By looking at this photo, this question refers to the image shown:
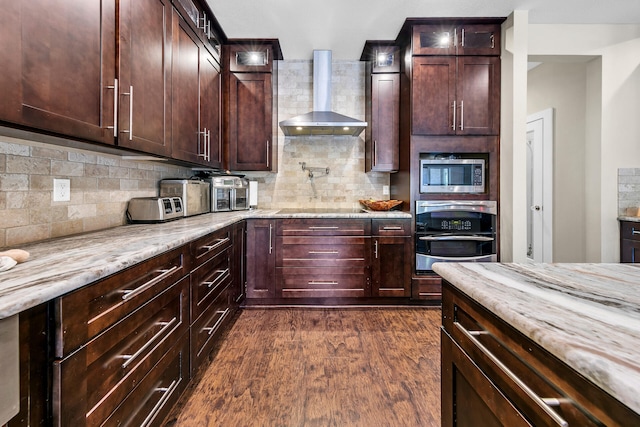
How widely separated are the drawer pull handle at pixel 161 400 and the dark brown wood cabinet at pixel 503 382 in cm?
114

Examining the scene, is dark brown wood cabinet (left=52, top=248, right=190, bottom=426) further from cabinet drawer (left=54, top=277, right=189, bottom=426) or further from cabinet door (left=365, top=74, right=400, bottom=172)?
Answer: cabinet door (left=365, top=74, right=400, bottom=172)

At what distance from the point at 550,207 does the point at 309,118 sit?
3.19 meters

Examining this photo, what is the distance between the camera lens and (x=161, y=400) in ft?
4.71

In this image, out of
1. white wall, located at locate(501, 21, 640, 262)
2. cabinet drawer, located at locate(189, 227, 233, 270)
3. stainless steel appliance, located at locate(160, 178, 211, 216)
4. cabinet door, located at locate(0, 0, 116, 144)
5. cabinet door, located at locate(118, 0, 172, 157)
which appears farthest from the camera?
white wall, located at locate(501, 21, 640, 262)

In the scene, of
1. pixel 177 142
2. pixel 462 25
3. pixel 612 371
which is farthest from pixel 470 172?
pixel 612 371

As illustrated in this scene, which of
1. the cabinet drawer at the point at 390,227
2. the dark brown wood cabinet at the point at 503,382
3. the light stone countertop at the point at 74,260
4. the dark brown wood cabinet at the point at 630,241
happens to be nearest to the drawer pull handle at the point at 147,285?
the light stone countertop at the point at 74,260

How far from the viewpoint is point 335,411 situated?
1636 millimetres

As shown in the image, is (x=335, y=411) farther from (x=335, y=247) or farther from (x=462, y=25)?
(x=462, y=25)

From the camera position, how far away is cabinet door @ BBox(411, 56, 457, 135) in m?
3.02

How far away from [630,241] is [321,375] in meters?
3.18

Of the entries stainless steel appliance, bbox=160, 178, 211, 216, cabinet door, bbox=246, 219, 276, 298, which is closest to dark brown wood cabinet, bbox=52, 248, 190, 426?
stainless steel appliance, bbox=160, 178, 211, 216

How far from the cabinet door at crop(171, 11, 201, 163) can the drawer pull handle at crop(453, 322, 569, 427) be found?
203 cm

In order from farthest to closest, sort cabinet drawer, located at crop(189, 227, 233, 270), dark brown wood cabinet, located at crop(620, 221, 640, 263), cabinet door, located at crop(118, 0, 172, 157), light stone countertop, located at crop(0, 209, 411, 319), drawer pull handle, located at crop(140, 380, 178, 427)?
dark brown wood cabinet, located at crop(620, 221, 640, 263)
cabinet drawer, located at crop(189, 227, 233, 270)
cabinet door, located at crop(118, 0, 172, 157)
drawer pull handle, located at crop(140, 380, 178, 427)
light stone countertop, located at crop(0, 209, 411, 319)

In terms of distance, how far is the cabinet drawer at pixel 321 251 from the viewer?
3.06m
